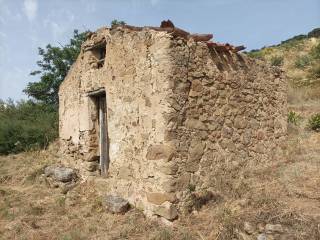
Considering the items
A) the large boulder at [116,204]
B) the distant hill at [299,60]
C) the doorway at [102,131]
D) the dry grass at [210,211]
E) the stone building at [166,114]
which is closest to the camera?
the dry grass at [210,211]

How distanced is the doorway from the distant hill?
10.1 m

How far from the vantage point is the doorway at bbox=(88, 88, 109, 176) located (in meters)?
7.86

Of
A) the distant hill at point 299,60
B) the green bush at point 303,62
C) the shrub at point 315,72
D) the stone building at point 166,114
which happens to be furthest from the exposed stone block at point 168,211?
the green bush at point 303,62

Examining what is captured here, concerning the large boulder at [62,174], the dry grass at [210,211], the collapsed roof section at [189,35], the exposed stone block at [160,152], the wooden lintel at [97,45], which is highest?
the wooden lintel at [97,45]

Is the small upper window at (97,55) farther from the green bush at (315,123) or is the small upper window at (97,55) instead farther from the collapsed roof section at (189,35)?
the green bush at (315,123)

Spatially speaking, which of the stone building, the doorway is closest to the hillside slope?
the stone building

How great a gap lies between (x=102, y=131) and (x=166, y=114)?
8.01 ft

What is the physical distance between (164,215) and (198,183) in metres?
0.80

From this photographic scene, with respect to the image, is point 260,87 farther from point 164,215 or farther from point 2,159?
point 2,159

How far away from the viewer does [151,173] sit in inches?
239

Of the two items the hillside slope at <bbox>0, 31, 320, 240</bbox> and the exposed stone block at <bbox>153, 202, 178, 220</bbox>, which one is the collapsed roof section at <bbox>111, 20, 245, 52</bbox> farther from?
the exposed stone block at <bbox>153, 202, 178, 220</bbox>

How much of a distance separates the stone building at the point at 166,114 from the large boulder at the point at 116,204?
0.16m

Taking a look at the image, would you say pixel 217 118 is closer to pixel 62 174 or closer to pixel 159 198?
pixel 159 198

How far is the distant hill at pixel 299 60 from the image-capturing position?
68.8ft
